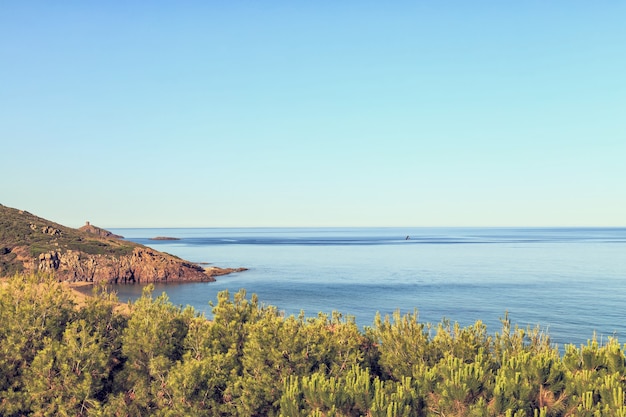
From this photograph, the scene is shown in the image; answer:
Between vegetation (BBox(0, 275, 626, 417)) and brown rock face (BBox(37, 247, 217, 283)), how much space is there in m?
94.0

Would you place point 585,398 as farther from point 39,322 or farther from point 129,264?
point 129,264

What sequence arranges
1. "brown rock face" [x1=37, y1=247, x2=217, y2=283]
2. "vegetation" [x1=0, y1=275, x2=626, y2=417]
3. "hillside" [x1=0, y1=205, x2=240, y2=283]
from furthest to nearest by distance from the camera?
"brown rock face" [x1=37, y1=247, x2=217, y2=283] < "hillside" [x1=0, y1=205, x2=240, y2=283] < "vegetation" [x1=0, y1=275, x2=626, y2=417]

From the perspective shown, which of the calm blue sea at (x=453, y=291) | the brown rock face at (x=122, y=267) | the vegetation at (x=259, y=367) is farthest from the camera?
the brown rock face at (x=122, y=267)

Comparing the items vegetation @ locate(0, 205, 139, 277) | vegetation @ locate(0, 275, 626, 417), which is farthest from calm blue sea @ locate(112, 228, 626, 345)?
vegetation @ locate(0, 275, 626, 417)

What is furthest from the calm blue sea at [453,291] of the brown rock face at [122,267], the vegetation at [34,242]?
the vegetation at [34,242]

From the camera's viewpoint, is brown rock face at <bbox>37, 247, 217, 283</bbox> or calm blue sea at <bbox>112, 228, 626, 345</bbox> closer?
calm blue sea at <bbox>112, 228, 626, 345</bbox>

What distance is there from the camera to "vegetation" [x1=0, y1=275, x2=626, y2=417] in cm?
2619

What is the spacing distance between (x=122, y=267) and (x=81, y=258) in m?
9.63

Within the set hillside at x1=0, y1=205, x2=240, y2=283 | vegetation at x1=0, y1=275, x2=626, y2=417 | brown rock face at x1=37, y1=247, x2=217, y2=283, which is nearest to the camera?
vegetation at x1=0, y1=275, x2=626, y2=417

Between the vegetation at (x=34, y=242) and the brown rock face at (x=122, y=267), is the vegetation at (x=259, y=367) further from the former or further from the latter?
the brown rock face at (x=122, y=267)

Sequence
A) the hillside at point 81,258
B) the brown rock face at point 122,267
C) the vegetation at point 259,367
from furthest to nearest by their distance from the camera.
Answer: the brown rock face at point 122,267, the hillside at point 81,258, the vegetation at point 259,367

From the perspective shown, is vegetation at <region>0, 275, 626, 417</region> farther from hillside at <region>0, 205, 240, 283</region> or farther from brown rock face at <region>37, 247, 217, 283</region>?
brown rock face at <region>37, 247, 217, 283</region>

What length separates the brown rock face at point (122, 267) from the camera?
4847 inches

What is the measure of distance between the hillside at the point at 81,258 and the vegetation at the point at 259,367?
93456 mm
